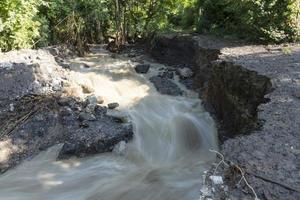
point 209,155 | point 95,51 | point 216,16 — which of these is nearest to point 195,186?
point 209,155

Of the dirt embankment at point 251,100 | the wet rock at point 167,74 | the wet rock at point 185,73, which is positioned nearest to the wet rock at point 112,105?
the dirt embankment at point 251,100

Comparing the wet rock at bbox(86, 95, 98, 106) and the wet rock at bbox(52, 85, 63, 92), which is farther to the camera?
the wet rock at bbox(52, 85, 63, 92)

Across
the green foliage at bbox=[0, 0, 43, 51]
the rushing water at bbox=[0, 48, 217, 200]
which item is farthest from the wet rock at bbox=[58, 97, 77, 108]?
the green foliage at bbox=[0, 0, 43, 51]

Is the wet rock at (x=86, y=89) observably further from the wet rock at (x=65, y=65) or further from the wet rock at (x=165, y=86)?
the wet rock at (x=165, y=86)

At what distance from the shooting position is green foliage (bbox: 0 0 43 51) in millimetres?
8906

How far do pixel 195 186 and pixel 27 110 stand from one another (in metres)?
3.36

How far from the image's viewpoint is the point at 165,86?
913 cm

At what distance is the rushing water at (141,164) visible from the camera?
5734mm

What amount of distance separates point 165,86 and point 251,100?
3013mm

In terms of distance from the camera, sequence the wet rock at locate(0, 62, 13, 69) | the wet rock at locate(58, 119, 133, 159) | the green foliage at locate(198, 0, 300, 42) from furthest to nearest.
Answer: the green foliage at locate(198, 0, 300, 42), the wet rock at locate(0, 62, 13, 69), the wet rock at locate(58, 119, 133, 159)

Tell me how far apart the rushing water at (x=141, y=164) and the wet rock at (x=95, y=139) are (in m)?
0.13

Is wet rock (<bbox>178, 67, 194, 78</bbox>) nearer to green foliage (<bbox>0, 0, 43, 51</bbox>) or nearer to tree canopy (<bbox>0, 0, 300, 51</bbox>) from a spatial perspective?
tree canopy (<bbox>0, 0, 300, 51</bbox>)

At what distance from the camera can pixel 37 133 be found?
6938 millimetres

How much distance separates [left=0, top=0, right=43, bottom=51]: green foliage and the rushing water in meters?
1.69
